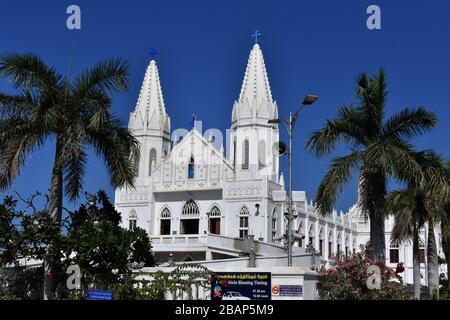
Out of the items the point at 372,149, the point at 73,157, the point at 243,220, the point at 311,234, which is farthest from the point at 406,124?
the point at 311,234

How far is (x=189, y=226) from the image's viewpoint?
5191 centimetres

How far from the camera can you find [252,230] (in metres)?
47.4

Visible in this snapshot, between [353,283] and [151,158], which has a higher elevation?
[151,158]

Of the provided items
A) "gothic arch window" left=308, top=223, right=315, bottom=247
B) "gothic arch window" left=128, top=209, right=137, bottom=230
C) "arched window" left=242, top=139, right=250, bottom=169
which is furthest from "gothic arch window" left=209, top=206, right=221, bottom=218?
"gothic arch window" left=308, top=223, right=315, bottom=247

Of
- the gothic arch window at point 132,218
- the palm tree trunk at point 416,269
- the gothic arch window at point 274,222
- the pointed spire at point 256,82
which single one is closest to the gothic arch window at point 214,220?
the gothic arch window at point 274,222

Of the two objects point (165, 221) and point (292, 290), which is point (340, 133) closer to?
point (292, 290)

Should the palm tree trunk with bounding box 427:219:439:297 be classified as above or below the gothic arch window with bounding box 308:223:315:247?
below

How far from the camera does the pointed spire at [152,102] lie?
184 ft

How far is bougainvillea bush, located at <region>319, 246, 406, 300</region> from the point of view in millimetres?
17141

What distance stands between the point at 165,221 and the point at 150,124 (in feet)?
30.6

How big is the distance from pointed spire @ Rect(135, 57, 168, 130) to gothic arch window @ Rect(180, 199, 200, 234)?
8695 mm

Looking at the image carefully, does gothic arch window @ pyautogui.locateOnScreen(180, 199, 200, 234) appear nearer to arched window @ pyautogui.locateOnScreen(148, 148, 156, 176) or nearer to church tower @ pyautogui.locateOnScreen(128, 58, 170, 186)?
church tower @ pyautogui.locateOnScreen(128, 58, 170, 186)

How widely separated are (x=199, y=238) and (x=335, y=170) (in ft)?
78.6
